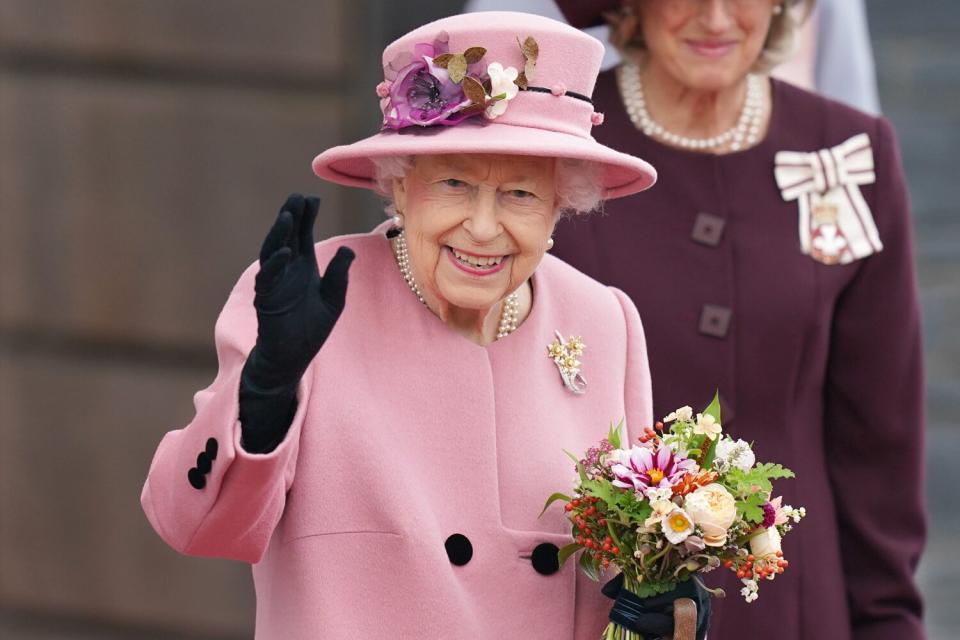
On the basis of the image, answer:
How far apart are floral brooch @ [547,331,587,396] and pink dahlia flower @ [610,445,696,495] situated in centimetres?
28

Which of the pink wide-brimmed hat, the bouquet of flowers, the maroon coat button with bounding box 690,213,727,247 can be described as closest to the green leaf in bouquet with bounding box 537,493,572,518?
the bouquet of flowers

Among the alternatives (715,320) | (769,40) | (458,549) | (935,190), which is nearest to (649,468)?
(458,549)

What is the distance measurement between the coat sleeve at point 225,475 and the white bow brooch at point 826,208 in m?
1.34

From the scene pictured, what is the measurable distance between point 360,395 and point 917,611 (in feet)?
5.42

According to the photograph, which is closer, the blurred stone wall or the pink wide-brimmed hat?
the pink wide-brimmed hat

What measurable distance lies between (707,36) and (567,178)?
2.86 ft

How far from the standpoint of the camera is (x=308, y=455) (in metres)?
2.96

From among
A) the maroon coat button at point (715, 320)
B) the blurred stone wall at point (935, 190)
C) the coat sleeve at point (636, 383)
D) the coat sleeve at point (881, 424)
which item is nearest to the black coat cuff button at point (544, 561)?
the coat sleeve at point (636, 383)

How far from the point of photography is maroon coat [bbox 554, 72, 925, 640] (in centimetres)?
386

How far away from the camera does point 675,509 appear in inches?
114

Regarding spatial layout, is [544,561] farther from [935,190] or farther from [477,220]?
[935,190]

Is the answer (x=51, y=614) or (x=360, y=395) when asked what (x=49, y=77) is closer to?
(x=51, y=614)

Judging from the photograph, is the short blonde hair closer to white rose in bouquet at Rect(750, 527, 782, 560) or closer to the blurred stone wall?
white rose in bouquet at Rect(750, 527, 782, 560)

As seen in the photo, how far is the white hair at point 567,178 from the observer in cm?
305
